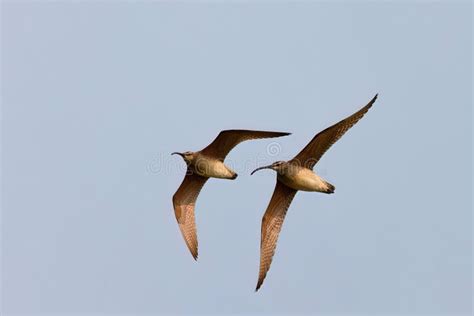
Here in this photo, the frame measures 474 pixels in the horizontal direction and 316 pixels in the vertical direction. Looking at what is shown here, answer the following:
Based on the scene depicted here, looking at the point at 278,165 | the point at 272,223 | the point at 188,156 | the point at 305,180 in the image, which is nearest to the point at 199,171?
the point at 188,156

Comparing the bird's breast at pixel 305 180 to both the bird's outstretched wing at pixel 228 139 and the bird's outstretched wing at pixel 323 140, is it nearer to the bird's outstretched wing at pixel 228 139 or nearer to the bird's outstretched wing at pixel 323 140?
the bird's outstretched wing at pixel 323 140

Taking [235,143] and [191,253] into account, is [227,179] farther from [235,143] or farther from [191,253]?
[191,253]

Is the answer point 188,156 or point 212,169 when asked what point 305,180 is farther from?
point 188,156

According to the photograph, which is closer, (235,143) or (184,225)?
(235,143)

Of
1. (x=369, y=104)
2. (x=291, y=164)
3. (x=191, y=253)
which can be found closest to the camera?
(x=369, y=104)

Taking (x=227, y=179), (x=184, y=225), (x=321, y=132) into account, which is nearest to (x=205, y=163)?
(x=227, y=179)

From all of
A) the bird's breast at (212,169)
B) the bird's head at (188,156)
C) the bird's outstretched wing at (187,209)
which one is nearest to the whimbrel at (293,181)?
the bird's breast at (212,169)

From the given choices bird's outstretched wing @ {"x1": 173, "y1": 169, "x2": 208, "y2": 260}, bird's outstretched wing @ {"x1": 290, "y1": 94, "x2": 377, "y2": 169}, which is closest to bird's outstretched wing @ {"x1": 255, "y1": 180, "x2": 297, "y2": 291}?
bird's outstretched wing @ {"x1": 290, "y1": 94, "x2": 377, "y2": 169}

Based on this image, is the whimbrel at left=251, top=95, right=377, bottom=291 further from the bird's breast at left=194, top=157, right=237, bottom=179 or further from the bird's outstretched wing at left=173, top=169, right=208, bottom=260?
the bird's outstretched wing at left=173, top=169, right=208, bottom=260
